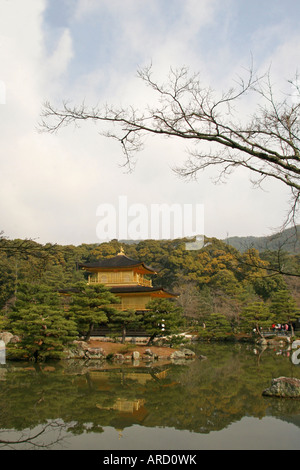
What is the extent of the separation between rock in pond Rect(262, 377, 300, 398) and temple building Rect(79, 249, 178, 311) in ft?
38.9

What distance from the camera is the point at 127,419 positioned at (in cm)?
566

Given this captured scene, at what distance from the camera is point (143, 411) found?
6.15 m

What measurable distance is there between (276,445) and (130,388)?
167 inches

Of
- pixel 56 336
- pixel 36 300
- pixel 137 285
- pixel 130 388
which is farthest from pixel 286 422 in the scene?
pixel 137 285

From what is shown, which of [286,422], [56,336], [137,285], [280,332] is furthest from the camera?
[280,332]

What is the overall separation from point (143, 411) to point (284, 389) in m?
3.03

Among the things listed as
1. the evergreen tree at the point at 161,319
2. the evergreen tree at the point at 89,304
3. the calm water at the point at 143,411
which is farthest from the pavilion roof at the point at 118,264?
the calm water at the point at 143,411

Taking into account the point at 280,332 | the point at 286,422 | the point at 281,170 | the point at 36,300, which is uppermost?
the point at 281,170

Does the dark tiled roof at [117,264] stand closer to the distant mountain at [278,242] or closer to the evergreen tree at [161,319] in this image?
the evergreen tree at [161,319]

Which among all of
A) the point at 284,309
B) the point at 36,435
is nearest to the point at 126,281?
the point at 284,309

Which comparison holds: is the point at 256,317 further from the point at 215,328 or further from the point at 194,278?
the point at 194,278

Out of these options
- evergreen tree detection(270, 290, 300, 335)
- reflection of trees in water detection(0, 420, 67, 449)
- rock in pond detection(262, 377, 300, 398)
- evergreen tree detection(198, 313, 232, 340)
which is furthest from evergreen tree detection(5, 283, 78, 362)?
evergreen tree detection(270, 290, 300, 335)

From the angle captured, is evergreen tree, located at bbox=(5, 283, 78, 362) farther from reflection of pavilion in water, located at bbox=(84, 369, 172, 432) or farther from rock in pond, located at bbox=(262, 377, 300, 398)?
rock in pond, located at bbox=(262, 377, 300, 398)
